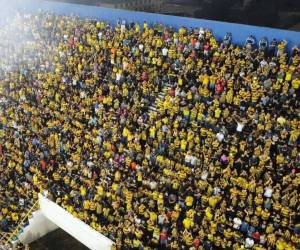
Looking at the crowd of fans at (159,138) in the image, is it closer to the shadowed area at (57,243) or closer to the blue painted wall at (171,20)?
the blue painted wall at (171,20)

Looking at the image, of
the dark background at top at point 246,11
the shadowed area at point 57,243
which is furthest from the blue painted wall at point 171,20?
the shadowed area at point 57,243

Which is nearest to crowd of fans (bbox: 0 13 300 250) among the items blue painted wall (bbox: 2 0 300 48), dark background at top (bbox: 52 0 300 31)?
blue painted wall (bbox: 2 0 300 48)

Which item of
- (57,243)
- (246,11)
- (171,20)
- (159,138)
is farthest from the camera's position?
(246,11)

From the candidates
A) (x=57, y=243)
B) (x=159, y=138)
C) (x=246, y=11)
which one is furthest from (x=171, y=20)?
(x=57, y=243)

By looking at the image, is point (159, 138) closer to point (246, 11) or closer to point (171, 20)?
point (171, 20)

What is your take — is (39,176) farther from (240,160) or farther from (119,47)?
(240,160)

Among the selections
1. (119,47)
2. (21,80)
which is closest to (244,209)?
(119,47)
